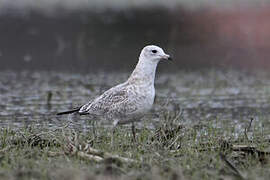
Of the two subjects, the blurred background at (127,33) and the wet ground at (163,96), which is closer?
the wet ground at (163,96)

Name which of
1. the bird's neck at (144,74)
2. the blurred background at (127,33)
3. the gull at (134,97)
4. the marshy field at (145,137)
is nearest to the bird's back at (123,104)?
the gull at (134,97)

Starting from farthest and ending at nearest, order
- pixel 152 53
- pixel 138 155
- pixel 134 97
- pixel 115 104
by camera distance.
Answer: pixel 152 53, pixel 115 104, pixel 134 97, pixel 138 155

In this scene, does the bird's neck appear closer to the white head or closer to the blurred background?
the white head

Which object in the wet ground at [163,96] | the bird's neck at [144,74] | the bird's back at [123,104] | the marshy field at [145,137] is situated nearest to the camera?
the marshy field at [145,137]

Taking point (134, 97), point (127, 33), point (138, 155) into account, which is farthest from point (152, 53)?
point (127, 33)

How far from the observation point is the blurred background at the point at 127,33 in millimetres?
20938

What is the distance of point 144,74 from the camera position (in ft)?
29.8

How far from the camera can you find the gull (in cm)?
884

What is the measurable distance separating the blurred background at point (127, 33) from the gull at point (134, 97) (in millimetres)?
9885

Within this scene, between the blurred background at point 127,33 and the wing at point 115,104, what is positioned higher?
the blurred background at point 127,33

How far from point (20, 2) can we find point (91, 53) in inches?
554

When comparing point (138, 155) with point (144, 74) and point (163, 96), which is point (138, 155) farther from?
point (163, 96)

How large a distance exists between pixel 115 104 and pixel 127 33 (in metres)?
18.6

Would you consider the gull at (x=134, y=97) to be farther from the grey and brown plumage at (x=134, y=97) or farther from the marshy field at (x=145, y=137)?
the marshy field at (x=145, y=137)
